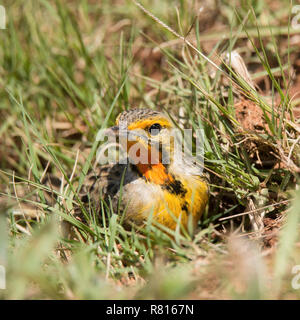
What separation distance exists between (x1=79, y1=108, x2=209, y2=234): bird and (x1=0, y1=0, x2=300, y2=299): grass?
16 centimetres

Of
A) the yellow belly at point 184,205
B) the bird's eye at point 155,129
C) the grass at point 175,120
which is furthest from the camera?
the bird's eye at point 155,129

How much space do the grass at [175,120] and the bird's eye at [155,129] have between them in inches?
14.3

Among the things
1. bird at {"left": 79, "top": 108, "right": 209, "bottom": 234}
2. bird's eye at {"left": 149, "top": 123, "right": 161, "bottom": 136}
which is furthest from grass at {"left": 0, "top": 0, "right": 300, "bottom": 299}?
bird's eye at {"left": 149, "top": 123, "right": 161, "bottom": 136}

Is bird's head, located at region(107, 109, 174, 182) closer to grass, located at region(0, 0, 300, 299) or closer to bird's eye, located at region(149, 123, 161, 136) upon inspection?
bird's eye, located at region(149, 123, 161, 136)

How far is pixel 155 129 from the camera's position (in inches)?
135

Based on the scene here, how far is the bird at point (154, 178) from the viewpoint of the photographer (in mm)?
3314

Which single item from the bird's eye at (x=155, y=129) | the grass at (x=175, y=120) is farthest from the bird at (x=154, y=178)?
the grass at (x=175, y=120)

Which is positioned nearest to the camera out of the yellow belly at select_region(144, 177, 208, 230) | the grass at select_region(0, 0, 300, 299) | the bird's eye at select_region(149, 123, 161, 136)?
the grass at select_region(0, 0, 300, 299)

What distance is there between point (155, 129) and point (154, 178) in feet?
1.31

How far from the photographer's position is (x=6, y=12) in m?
5.27

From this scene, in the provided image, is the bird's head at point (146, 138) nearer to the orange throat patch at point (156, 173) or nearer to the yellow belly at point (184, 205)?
the orange throat patch at point (156, 173)

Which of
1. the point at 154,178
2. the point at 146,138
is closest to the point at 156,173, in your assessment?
the point at 154,178

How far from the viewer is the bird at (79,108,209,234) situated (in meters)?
3.31
